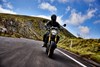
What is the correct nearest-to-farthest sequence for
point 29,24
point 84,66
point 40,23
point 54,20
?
1. point 84,66
2. point 54,20
3. point 29,24
4. point 40,23

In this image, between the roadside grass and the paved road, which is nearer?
the paved road

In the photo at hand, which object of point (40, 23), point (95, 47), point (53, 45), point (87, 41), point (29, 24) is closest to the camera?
point (53, 45)

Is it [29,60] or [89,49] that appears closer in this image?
[29,60]

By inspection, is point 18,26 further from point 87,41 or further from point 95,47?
point 95,47

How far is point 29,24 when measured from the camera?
366 ft

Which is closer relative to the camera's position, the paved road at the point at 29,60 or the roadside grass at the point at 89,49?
the paved road at the point at 29,60

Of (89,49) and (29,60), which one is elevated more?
(29,60)

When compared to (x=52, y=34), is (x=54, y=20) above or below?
above

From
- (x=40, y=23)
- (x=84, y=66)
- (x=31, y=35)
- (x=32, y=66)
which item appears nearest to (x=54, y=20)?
(x=84, y=66)

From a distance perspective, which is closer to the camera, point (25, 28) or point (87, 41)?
point (87, 41)

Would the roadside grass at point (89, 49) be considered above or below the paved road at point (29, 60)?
below

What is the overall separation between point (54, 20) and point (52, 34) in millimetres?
1436

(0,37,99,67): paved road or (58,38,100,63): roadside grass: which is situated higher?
(0,37,99,67): paved road

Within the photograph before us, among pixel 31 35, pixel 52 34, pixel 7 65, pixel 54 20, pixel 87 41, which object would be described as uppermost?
pixel 54 20
